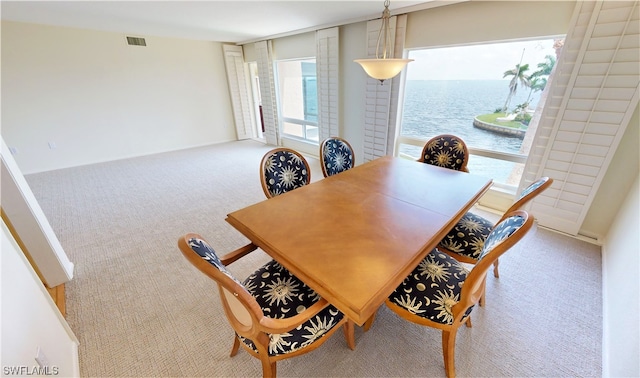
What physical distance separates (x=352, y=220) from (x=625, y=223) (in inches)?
83.7

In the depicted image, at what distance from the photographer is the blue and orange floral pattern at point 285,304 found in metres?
1.01

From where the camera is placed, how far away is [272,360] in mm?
1025

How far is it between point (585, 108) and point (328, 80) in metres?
3.02

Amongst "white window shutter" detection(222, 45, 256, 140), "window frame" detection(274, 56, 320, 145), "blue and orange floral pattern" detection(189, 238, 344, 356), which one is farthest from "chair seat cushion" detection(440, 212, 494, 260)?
"white window shutter" detection(222, 45, 256, 140)

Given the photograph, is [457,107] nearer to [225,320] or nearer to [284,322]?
[284,322]

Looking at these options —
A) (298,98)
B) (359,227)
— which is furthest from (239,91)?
(359,227)

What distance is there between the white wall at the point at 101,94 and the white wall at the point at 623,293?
259 inches

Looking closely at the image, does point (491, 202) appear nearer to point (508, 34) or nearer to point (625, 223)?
point (625, 223)

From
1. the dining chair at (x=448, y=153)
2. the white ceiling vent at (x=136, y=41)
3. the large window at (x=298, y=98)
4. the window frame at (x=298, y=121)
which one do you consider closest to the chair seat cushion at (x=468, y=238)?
the dining chair at (x=448, y=153)

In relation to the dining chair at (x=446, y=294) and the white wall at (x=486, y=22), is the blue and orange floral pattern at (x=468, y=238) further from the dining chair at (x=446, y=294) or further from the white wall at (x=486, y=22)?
the white wall at (x=486, y=22)

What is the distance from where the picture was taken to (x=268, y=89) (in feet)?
17.1

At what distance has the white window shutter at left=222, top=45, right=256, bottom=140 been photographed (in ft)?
18.5

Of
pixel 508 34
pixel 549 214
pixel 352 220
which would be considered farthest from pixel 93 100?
pixel 549 214

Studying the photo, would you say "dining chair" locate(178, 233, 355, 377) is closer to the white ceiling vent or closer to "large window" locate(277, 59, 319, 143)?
"large window" locate(277, 59, 319, 143)
